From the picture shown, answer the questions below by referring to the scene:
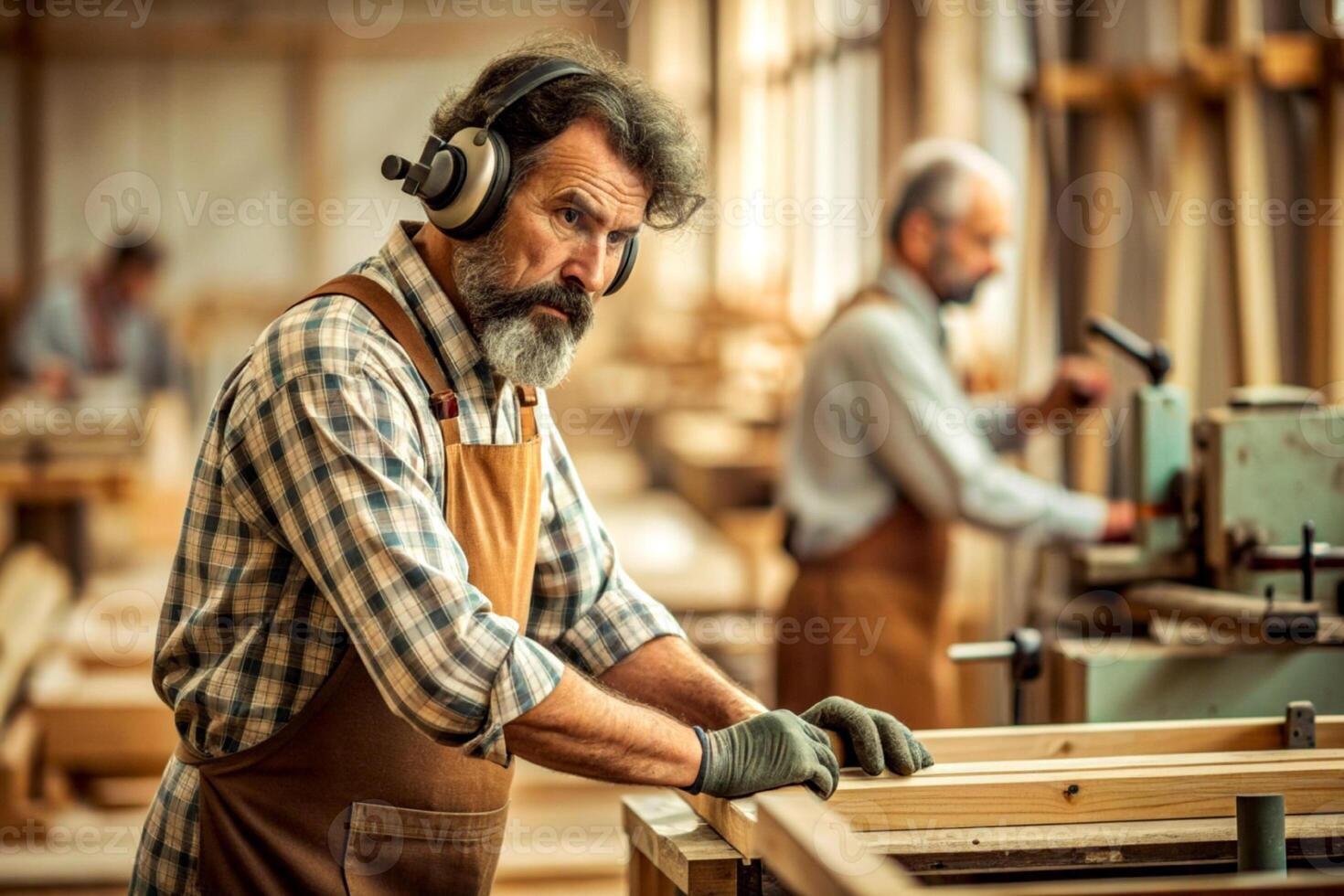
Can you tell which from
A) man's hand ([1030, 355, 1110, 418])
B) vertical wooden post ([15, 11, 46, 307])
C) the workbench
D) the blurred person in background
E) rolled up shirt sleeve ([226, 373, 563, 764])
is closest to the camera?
rolled up shirt sleeve ([226, 373, 563, 764])

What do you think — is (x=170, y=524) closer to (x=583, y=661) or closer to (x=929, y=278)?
(x=929, y=278)

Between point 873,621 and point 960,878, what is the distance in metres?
1.95

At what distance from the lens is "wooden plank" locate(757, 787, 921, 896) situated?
1238mm

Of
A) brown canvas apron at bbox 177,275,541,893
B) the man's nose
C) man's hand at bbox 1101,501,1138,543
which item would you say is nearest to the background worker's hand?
brown canvas apron at bbox 177,275,541,893

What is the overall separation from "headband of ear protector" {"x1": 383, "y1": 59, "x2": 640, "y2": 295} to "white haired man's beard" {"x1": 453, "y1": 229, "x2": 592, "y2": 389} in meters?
0.04

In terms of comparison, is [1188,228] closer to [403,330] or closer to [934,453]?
[934,453]

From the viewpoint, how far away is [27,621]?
4980 mm

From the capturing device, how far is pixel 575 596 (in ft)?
7.01

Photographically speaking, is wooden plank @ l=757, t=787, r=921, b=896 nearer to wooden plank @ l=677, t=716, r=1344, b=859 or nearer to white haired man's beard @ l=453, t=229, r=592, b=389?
wooden plank @ l=677, t=716, r=1344, b=859

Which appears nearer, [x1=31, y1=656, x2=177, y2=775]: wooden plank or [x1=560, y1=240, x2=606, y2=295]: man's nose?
[x1=560, y1=240, x2=606, y2=295]: man's nose

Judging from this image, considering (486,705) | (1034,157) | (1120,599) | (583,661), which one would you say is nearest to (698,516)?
(1034,157)

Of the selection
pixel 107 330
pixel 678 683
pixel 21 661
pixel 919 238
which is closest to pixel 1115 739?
pixel 678 683

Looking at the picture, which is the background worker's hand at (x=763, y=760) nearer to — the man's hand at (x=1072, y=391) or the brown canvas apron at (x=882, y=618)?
the brown canvas apron at (x=882, y=618)

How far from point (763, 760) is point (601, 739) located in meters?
0.19
